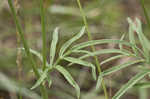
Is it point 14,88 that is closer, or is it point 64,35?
point 14,88

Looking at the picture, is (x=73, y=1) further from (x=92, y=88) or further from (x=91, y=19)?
(x=92, y=88)

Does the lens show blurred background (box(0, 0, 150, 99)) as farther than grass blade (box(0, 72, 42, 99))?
Yes

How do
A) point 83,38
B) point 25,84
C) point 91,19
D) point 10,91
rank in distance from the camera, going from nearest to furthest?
point 10,91
point 25,84
point 83,38
point 91,19

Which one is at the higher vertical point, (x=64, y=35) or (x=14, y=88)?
(x=64, y=35)

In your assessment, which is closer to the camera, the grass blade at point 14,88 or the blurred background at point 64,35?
the grass blade at point 14,88

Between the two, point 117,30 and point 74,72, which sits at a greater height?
point 117,30

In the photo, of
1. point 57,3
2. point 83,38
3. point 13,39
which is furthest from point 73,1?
point 13,39

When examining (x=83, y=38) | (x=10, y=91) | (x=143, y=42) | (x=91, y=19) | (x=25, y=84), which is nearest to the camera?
(x=143, y=42)

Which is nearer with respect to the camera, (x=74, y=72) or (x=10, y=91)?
(x=10, y=91)
